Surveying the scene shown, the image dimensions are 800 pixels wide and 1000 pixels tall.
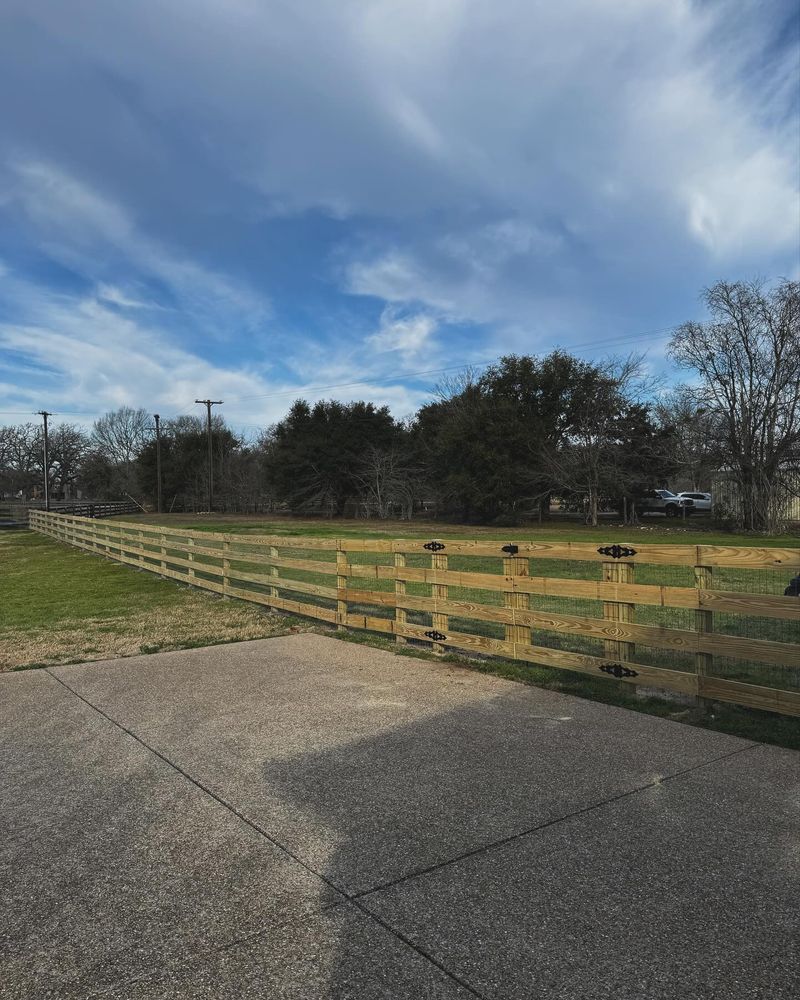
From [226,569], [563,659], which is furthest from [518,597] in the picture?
[226,569]

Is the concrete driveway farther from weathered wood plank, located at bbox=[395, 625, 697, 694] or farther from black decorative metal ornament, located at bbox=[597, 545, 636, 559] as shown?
black decorative metal ornament, located at bbox=[597, 545, 636, 559]

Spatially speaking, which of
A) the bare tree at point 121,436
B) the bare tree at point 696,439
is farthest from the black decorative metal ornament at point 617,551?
the bare tree at point 121,436

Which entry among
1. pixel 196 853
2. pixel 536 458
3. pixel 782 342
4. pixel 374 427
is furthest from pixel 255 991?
pixel 374 427

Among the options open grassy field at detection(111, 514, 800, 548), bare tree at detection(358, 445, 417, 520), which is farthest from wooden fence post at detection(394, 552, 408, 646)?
bare tree at detection(358, 445, 417, 520)

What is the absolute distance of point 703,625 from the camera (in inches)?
178

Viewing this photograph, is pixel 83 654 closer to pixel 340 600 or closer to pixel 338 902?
pixel 340 600

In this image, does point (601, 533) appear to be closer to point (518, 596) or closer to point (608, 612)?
point (518, 596)

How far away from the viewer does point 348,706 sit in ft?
16.1

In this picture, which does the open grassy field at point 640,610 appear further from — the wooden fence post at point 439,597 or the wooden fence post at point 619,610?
the wooden fence post at point 439,597

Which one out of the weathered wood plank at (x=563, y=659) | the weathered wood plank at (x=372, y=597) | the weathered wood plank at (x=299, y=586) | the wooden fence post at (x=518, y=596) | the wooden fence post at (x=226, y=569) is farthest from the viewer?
the wooden fence post at (x=226, y=569)

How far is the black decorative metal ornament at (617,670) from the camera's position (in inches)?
196

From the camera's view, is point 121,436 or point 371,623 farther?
point 121,436

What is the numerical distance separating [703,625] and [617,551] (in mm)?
751

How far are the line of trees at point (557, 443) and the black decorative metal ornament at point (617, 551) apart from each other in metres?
23.3
